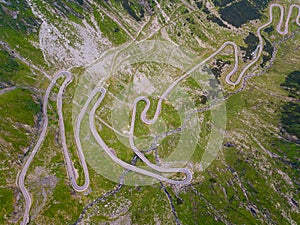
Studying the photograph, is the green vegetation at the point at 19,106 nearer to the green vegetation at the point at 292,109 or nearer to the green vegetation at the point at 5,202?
the green vegetation at the point at 5,202

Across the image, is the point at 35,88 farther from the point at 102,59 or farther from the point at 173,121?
the point at 173,121

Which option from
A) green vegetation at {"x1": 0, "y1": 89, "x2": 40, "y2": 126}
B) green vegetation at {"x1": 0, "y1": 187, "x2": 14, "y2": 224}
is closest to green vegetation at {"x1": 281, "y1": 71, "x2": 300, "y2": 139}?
green vegetation at {"x1": 0, "y1": 89, "x2": 40, "y2": 126}

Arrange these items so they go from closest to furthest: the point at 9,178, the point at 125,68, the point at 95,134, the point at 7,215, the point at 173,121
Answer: the point at 7,215 → the point at 9,178 → the point at 95,134 → the point at 173,121 → the point at 125,68

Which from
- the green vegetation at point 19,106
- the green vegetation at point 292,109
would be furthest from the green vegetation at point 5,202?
the green vegetation at point 292,109

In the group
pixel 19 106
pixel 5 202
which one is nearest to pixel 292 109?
pixel 19 106

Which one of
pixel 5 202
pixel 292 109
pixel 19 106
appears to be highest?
pixel 19 106

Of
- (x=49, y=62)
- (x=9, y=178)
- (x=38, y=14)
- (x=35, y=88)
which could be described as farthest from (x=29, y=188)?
(x=38, y=14)

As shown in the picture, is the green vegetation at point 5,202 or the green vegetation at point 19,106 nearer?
the green vegetation at point 5,202

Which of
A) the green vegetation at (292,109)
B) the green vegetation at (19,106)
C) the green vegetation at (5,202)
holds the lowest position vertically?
the green vegetation at (292,109)

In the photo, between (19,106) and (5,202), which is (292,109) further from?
(5,202)

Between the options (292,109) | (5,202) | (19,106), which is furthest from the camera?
(292,109)

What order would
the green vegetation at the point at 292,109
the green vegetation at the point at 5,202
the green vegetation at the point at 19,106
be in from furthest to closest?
the green vegetation at the point at 292,109, the green vegetation at the point at 19,106, the green vegetation at the point at 5,202
